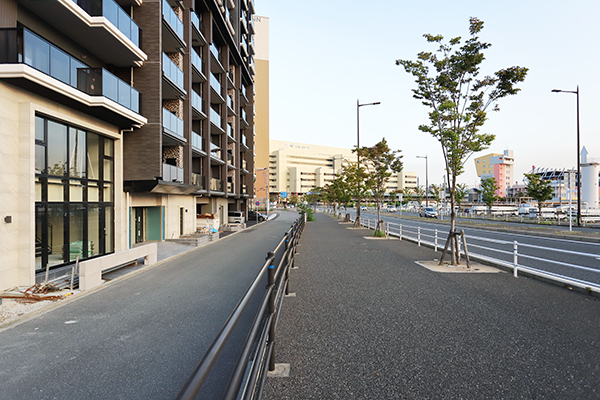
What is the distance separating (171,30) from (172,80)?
259cm

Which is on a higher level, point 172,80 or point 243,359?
point 172,80

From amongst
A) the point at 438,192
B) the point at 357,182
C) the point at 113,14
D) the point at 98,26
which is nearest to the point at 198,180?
the point at 113,14

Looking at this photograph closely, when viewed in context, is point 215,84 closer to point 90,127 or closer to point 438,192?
point 90,127

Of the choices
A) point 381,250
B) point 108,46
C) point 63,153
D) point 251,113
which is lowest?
point 381,250

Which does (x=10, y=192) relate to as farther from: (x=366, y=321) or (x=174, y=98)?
(x=174, y=98)

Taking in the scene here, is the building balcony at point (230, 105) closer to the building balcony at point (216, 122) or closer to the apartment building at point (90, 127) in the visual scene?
the building balcony at point (216, 122)

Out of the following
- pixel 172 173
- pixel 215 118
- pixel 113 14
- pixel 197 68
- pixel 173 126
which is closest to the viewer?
pixel 113 14

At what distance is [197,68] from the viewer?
836 inches

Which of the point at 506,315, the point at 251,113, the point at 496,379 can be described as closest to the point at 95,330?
the point at 496,379

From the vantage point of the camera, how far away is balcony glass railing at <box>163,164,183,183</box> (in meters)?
16.4

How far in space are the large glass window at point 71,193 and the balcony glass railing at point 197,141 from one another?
25.7ft

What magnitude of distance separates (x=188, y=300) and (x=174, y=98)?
50.9ft

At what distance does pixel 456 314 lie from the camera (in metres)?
5.72

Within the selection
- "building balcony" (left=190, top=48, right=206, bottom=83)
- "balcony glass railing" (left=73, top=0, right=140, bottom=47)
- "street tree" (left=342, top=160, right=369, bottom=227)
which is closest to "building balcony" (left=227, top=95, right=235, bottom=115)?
"building balcony" (left=190, top=48, right=206, bottom=83)
